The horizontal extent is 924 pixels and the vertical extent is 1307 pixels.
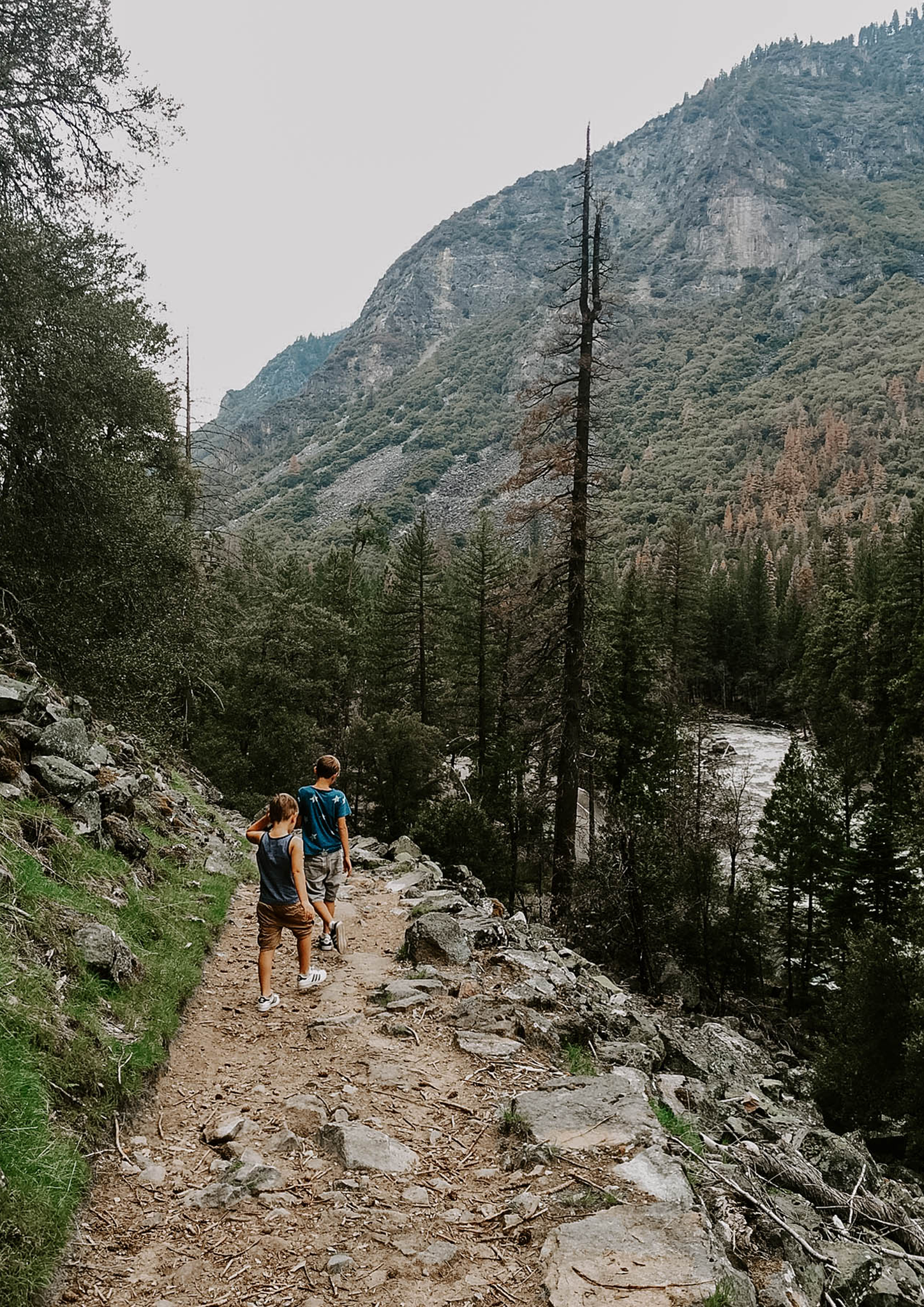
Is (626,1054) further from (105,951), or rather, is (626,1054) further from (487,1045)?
(105,951)

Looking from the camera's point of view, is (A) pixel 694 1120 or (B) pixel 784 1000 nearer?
(A) pixel 694 1120

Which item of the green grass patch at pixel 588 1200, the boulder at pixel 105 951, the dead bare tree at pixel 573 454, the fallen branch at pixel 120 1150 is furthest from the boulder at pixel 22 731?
the dead bare tree at pixel 573 454

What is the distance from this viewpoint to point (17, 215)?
34.4ft

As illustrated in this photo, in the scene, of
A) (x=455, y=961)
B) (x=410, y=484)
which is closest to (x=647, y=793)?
(x=455, y=961)

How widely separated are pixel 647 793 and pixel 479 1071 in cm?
2078

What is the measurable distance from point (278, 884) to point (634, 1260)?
3.83m

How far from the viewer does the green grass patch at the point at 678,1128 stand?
4.24 m

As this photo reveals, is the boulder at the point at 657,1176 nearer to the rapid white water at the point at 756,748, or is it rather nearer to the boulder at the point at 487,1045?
the boulder at the point at 487,1045

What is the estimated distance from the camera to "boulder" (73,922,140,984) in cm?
482

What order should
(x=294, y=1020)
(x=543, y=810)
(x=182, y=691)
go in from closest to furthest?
(x=294, y=1020) < (x=182, y=691) < (x=543, y=810)

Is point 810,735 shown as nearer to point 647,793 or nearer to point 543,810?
point 647,793

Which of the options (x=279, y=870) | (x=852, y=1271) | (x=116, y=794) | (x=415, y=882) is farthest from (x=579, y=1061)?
(x=415, y=882)

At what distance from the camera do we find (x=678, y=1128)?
4.43 m

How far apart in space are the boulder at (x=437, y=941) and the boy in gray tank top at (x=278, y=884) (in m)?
1.68
